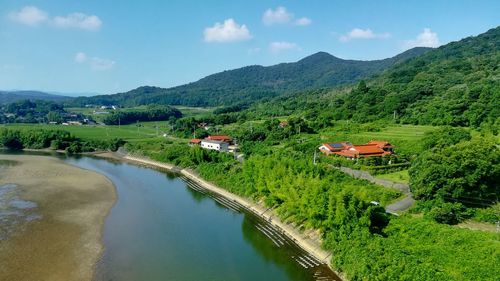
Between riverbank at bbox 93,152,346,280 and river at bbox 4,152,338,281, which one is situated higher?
riverbank at bbox 93,152,346,280

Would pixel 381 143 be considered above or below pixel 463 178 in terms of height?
above

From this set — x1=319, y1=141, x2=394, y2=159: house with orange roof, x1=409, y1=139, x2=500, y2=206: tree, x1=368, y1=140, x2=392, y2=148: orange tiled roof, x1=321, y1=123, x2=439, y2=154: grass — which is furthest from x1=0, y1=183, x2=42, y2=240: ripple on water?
x1=321, y1=123, x2=439, y2=154: grass

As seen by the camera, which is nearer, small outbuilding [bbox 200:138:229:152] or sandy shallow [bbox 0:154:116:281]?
sandy shallow [bbox 0:154:116:281]

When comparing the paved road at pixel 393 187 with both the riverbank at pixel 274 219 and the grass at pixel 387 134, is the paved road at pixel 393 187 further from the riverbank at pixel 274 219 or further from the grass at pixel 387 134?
the grass at pixel 387 134

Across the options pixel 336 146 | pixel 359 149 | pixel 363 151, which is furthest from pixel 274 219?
pixel 336 146

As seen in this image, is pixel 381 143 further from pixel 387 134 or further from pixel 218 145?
pixel 218 145

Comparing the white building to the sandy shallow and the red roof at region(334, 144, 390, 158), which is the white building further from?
the red roof at region(334, 144, 390, 158)

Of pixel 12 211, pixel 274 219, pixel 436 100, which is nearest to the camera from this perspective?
pixel 274 219
